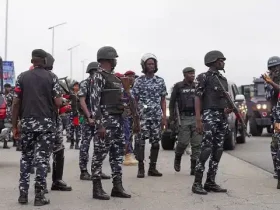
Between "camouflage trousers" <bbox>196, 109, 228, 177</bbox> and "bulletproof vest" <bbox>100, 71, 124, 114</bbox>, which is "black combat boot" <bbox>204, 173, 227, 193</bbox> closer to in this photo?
"camouflage trousers" <bbox>196, 109, 228, 177</bbox>

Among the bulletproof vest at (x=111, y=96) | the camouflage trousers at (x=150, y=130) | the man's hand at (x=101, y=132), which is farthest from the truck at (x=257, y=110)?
the man's hand at (x=101, y=132)

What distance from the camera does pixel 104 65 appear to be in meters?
6.59

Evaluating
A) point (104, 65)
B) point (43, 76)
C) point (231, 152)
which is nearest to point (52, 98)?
point (43, 76)

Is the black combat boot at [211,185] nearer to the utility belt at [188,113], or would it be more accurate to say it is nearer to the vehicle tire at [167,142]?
the utility belt at [188,113]

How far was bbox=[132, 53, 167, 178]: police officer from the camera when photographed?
829 cm

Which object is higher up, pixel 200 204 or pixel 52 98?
pixel 52 98

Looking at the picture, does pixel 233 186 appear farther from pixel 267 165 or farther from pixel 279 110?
pixel 267 165

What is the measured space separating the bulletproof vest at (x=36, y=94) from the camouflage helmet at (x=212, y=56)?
2.20 meters

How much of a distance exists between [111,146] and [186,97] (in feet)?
8.67

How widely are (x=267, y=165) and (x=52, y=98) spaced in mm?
5400

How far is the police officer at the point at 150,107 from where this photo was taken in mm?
8289

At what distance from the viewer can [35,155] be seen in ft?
20.2

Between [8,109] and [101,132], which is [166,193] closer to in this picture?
[101,132]

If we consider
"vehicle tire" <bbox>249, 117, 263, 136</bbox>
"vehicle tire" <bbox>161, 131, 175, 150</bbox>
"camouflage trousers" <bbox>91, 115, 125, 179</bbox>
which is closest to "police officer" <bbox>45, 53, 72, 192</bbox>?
"camouflage trousers" <bbox>91, 115, 125, 179</bbox>
